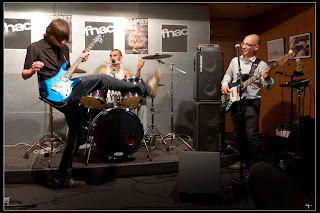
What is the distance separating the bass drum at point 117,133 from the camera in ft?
12.2

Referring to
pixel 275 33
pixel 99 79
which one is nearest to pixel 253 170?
pixel 99 79

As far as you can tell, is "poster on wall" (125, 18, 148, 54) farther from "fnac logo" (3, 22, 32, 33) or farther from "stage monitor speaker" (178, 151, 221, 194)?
"stage monitor speaker" (178, 151, 221, 194)

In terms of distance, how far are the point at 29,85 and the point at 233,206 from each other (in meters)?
4.58

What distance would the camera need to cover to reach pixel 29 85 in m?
5.46

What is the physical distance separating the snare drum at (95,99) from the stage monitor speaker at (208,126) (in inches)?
58.8

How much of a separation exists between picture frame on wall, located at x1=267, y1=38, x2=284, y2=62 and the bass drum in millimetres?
4384

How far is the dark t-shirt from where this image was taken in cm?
297

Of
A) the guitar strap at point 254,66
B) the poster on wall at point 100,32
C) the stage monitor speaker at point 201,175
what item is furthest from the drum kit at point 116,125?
the poster on wall at point 100,32

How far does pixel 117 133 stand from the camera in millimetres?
3801

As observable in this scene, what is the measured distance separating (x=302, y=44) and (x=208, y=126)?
330 centimetres

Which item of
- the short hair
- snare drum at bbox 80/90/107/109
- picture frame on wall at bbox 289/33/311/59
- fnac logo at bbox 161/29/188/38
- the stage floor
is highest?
fnac logo at bbox 161/29/188/38

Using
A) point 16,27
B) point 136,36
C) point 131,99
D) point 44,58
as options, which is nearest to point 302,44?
point 136,36

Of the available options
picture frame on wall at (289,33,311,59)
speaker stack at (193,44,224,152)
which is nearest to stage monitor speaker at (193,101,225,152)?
speaker stack at (193,44,224,152)

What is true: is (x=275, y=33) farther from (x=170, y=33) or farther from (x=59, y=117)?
(x=59, y=117)
